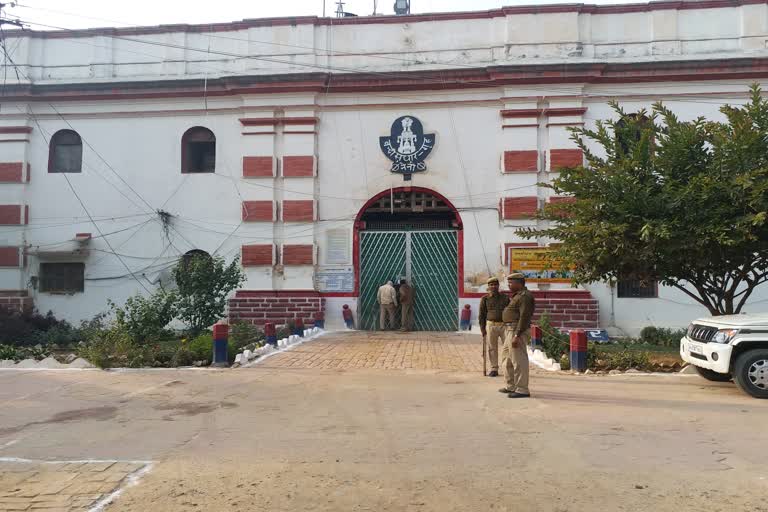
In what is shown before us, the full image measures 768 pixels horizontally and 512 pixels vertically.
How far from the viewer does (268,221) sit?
1742cm

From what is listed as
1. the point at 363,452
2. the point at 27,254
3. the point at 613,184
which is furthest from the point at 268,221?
the point at 363,452

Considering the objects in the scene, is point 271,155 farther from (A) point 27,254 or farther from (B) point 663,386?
(B) point 663,386

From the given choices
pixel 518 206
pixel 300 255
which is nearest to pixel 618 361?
pixel 518 206

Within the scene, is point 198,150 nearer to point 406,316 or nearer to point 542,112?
point 406,316

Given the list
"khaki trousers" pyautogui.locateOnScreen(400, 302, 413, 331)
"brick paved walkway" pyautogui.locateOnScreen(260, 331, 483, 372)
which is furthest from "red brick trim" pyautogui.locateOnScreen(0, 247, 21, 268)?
"khaki trousers" pyautogui.locateOnScreen(400, 302, 413, 331)

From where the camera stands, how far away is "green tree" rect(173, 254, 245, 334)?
13.6 m

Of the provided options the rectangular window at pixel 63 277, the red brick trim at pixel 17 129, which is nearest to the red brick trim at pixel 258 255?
the rectangular window at pixel 63 277

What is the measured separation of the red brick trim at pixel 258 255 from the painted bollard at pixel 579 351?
9.36m

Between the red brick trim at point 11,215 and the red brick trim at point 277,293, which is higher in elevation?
the red brick trim at point 11,215

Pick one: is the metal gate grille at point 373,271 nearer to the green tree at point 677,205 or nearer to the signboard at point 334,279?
the signboard at point 334,279

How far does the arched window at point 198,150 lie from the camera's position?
18188 mm

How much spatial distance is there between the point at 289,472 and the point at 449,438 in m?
1.77

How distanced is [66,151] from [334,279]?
9004mm

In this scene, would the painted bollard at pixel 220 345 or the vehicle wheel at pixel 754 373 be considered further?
the painted bollard at pixel 220 345
